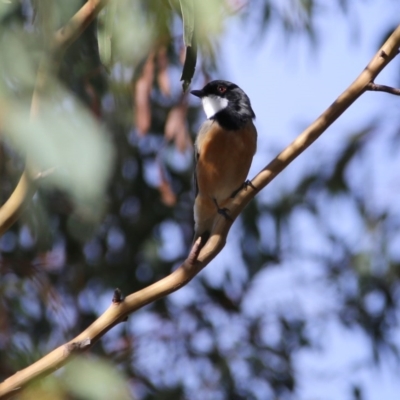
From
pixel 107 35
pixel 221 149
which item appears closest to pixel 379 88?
pixel 107 35

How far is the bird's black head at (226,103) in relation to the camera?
4215mm

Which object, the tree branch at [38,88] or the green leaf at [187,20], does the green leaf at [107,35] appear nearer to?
the tree branch at [38,88]

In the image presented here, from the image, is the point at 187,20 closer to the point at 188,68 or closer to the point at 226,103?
the point at 188,68

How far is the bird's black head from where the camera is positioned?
4.21 metres

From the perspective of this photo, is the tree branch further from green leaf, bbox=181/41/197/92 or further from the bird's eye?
the bird's eye

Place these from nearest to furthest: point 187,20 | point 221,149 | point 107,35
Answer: point 187,20 → point 107,35 → point 221,149

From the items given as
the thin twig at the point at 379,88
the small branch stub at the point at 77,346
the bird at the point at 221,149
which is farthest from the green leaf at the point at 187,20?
the bird at the point at 221,149

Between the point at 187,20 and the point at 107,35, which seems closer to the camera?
the point at 187,20

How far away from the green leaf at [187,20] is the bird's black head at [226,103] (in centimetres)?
Result: 199

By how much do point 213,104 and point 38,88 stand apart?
88.8 inches

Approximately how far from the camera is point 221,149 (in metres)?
4.12

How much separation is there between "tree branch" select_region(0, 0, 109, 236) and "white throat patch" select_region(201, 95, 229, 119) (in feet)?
6.69

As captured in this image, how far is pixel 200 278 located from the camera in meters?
5.85

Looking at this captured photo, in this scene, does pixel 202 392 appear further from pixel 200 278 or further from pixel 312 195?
pixel 312 195
